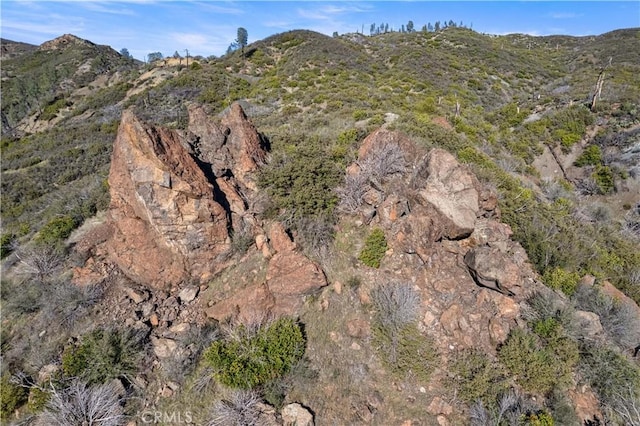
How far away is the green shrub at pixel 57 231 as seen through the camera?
10656 millimetres

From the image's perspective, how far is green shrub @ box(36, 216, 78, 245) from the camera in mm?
10656

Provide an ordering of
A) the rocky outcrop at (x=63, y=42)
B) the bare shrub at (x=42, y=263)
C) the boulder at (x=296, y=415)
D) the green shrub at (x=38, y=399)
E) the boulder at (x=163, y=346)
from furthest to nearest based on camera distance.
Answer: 1. the rocky outcrop at (x=63, y=42)
2. the bare shrub at (x=42, y=263)
3. the boulder at (x=163, y=346)
4. the green shrub at (x=38, y=399)
5. the boulder at (x=296, y=415)

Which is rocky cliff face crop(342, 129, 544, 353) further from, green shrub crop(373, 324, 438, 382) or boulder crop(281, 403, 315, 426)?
boulder crop(281, 403, 315, 426)

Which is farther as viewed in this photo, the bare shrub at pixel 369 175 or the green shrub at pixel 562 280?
the bare shrub at pixel 369 175

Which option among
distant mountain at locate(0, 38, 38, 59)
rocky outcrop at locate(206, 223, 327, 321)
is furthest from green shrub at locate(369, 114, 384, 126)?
distant mountain at locate(0, 38, 38, 59)

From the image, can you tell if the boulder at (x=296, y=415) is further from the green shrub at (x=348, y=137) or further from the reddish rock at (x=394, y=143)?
the green shrub at (x=348, y=137)

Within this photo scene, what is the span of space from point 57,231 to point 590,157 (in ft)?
91.0

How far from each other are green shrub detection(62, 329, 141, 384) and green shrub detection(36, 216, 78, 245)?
490 centimetres

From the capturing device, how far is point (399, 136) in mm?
10859

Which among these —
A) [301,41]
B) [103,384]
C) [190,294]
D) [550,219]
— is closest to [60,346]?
[103,384]

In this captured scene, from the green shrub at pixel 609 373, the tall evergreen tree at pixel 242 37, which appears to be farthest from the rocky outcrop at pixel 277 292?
the tall evergreen tree at pixel 242 37

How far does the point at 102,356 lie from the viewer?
23.4ft

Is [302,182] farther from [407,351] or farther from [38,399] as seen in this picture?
[38,399]

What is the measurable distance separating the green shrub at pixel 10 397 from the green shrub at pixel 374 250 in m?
8.48
